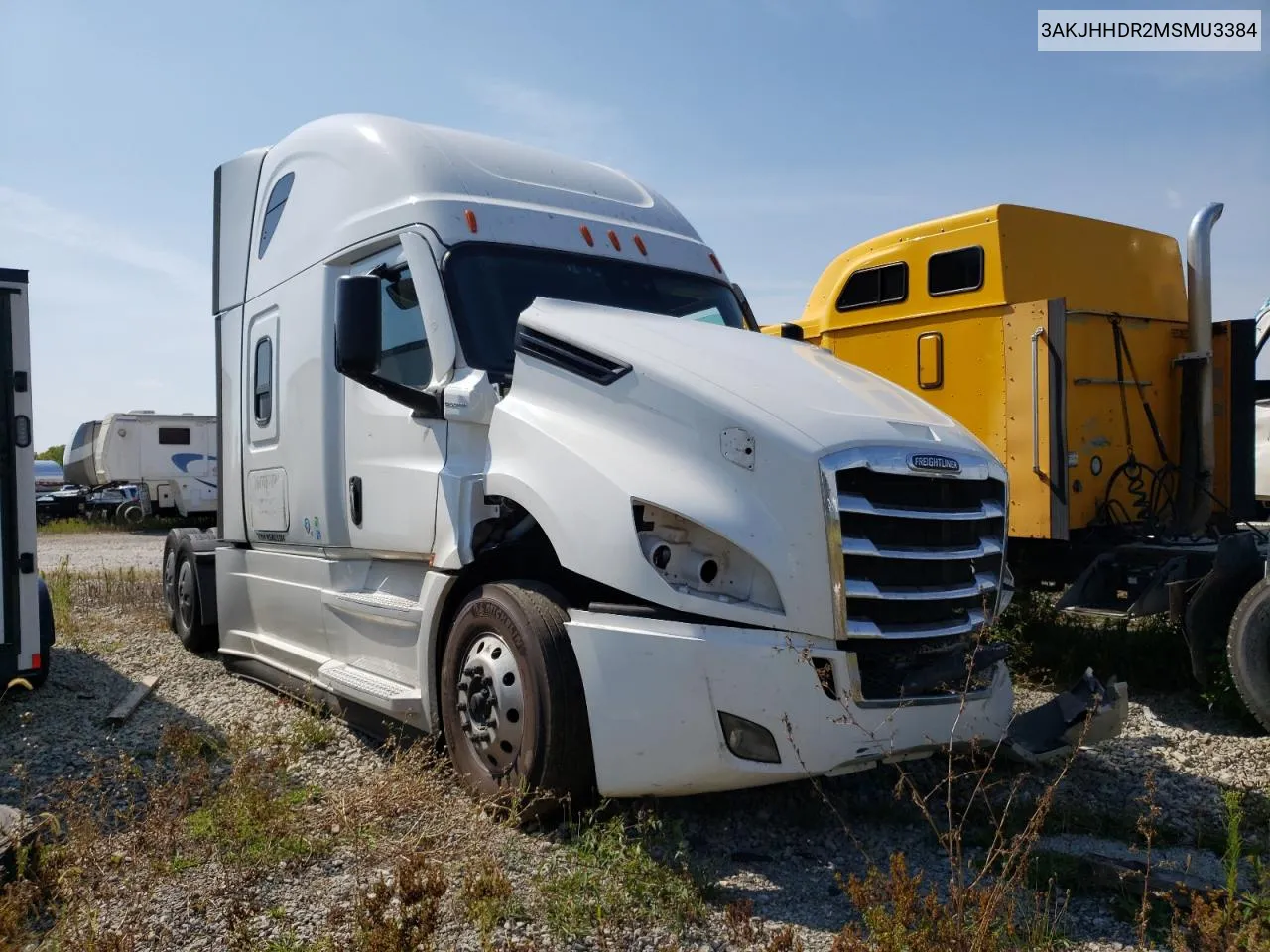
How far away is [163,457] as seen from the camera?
976 inches

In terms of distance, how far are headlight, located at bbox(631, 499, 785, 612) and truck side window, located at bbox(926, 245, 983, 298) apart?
4.73m

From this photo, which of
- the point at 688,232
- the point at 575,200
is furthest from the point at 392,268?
the point at 688,232

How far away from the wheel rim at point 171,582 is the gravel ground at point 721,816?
1.91 m

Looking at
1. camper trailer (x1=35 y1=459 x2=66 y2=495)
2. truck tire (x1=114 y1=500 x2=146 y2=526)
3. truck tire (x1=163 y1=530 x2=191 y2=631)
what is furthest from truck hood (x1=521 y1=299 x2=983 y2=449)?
camper trailer (x1=35 y1=459 x2=66 y2=495)

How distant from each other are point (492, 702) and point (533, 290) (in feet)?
6.62

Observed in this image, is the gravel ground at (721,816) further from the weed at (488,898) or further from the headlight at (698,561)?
the headlight at (698,561)

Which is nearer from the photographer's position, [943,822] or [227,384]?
[943,822]

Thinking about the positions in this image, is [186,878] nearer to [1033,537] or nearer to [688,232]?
[688,232]

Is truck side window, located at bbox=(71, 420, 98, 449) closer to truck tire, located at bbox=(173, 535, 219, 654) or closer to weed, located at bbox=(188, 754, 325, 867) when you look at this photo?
truck tire, located at bbox=(173, 535, 219, 654)


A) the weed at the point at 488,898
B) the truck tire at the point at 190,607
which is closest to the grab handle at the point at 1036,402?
the weed at the point at 488,898

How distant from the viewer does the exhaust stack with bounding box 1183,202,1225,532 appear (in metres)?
8.19

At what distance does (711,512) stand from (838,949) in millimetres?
1519

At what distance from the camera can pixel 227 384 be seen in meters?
7.74

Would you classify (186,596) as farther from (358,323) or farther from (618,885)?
(618,885)
